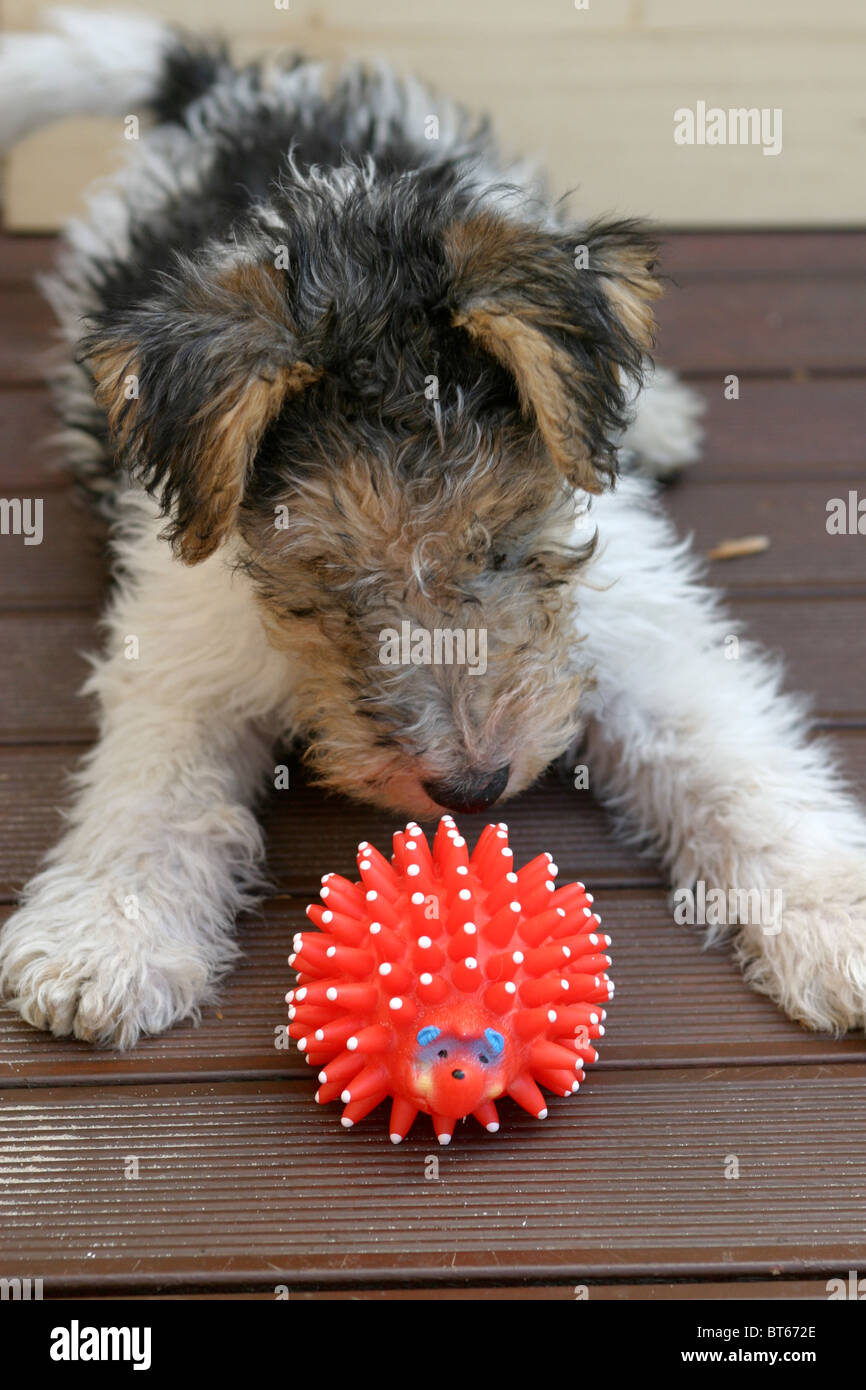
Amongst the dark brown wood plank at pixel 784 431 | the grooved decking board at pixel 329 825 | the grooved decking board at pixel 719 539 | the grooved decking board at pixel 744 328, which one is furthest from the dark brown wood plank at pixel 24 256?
the grooved decking board at pixel 329 825

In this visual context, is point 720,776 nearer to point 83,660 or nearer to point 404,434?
point 404,434

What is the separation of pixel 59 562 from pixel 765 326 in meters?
2.63

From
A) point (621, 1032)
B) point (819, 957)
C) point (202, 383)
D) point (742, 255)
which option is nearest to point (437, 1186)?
point (621, 1032)

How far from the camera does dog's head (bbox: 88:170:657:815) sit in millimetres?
2434

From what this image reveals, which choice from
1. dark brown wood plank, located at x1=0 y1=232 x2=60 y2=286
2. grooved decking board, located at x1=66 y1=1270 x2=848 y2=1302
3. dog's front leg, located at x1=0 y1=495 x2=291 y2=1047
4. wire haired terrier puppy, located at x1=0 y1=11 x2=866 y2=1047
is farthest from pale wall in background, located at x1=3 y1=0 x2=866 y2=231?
grooved decking board, located at x1=66 y1=1270 x2=848 y2=1302

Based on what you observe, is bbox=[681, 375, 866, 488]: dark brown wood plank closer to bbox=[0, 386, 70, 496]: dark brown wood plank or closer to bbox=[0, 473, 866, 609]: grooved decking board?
bbox=[0, 473, 866, 609]: grooved decking board

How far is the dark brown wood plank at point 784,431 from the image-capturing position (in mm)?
4320

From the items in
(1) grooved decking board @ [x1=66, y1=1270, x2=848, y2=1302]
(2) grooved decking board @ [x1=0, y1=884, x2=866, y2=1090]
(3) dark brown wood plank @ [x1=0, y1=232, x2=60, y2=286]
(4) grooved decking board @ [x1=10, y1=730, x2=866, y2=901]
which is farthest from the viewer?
(3) dark brown wood plank @ [x1=0, y1=232, x2=60, y2=286]

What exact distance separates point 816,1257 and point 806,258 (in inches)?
165

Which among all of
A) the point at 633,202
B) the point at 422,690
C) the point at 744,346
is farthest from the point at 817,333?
the point at 422,690

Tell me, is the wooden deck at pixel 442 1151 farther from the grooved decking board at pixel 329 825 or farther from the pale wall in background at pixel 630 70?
the pale wall in background at pixel 630 70

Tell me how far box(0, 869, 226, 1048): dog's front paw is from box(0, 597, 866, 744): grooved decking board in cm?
82

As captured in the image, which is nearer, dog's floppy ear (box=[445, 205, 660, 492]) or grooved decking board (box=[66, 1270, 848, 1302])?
grooved decking board (box=[66, 1270, 848, 1302])

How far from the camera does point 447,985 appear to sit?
220 cm
